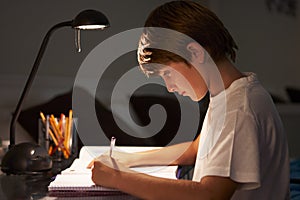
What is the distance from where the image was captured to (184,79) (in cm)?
133

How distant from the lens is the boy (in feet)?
3.84

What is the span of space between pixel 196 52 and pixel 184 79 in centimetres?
8

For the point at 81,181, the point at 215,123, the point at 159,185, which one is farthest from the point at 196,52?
the point at 81,181

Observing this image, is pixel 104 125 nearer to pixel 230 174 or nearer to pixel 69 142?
pixel 69 142

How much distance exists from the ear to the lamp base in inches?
22.3

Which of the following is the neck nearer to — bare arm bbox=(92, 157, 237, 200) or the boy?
the boy

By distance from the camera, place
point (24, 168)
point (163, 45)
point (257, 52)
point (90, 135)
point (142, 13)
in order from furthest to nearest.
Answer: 1. point (257, 52)
2. point (142, 13)
3. point (90, 135)
4. point (24, 168)
5. point (163, 45)

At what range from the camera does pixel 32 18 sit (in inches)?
126

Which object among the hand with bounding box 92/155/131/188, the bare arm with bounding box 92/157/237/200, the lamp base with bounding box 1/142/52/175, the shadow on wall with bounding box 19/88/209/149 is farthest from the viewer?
the shadow on wall with bounding box 19/88/209/149

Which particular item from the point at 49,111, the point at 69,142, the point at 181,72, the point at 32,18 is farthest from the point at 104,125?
the point at 181,72

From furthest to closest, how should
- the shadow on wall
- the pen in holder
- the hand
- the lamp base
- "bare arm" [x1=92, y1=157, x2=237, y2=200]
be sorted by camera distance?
the shadow on wall
the pen in holder
the lamp base
the hand
"bare arm" [x1=92, y1=157, x2=237, y2=200]

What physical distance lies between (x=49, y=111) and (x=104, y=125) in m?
0.35

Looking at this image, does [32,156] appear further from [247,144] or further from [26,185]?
[247,144]

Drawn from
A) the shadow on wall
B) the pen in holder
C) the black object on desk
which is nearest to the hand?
the black object on desk
